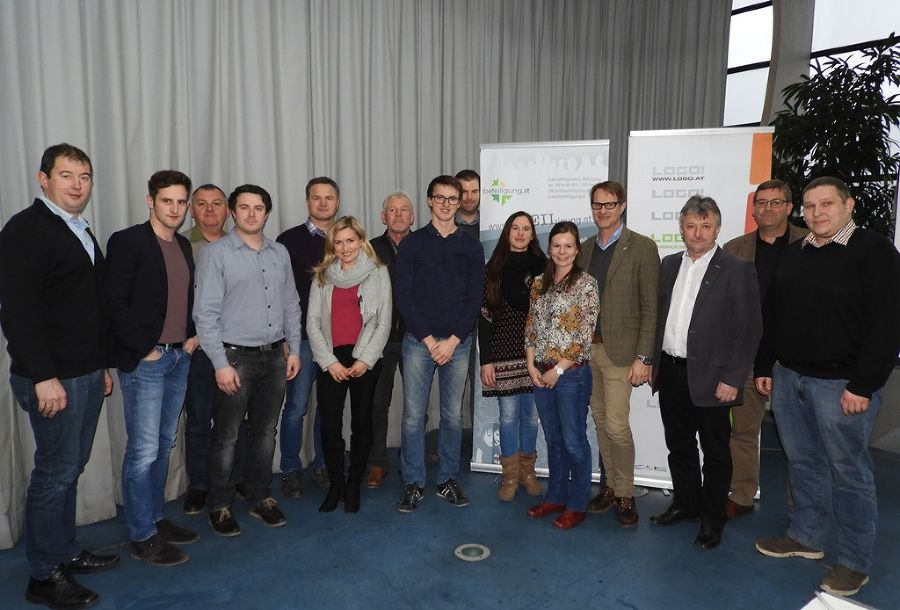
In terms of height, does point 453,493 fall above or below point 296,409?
below

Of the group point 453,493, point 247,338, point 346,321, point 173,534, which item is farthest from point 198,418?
point 453,493

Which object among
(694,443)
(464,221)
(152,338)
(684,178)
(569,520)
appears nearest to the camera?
(152,338)

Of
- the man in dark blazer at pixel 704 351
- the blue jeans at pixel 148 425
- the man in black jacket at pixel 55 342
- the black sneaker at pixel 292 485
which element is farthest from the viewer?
the black sneaker at pixel 292 485

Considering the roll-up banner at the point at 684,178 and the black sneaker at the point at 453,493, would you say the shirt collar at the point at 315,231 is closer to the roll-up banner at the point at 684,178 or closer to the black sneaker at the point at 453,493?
the black sneaker at the point at 453,493

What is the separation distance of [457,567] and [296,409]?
1.30 m

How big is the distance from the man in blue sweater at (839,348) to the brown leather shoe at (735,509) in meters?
0.66

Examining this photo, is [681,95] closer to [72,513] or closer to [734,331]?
[734,331]

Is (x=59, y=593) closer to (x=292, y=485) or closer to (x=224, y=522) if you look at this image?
(x=224, y=522)

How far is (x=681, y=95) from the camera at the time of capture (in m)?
6.20

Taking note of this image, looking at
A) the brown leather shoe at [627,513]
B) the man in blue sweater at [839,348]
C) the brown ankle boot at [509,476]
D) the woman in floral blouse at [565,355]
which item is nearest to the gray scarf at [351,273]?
the woman in floral blouse at [565,355]

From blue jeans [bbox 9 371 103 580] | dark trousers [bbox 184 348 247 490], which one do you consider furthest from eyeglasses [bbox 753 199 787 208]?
blue jeans [bbox 9 371 103 580]

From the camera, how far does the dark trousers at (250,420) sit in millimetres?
2861

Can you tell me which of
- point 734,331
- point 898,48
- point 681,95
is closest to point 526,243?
point 734,331

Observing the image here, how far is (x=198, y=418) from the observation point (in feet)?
10.4
